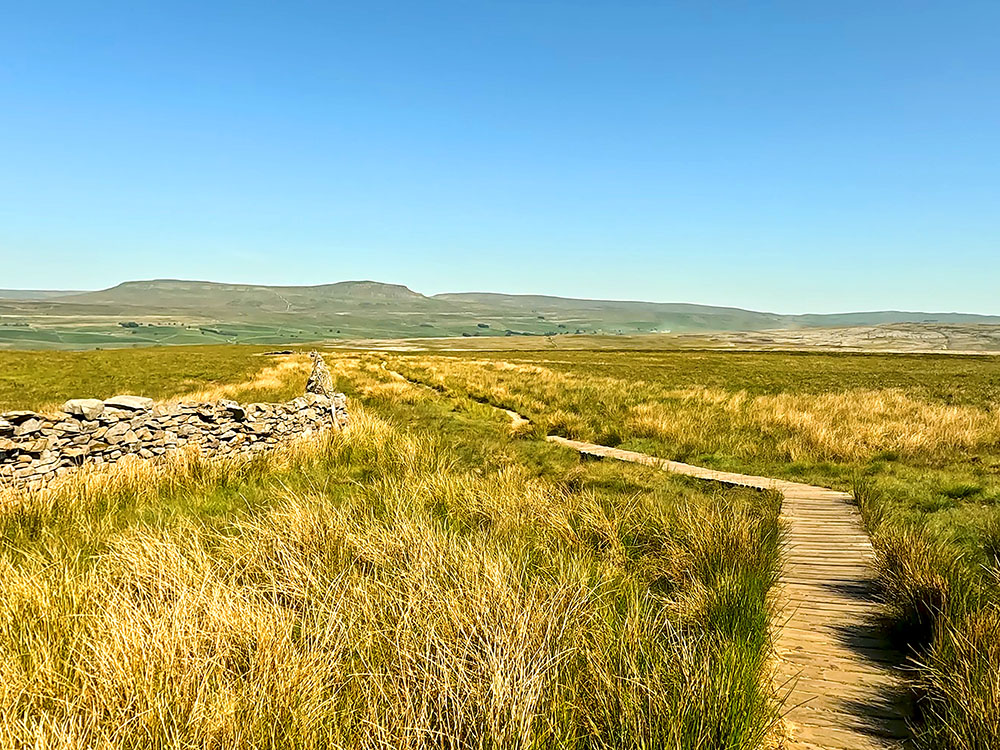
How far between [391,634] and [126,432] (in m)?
8.38

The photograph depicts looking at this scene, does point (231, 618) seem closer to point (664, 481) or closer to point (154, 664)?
point (154, 664)

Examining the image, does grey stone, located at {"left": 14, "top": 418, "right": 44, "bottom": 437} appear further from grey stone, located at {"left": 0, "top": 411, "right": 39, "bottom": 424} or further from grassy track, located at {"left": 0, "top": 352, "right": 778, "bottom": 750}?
grassy track, located at {"left": 0, "top": 352, "right": 778, "bottom": 750}

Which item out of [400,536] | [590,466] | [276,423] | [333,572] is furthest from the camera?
[276,423]

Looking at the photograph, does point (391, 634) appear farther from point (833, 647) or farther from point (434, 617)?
point (833, 647)

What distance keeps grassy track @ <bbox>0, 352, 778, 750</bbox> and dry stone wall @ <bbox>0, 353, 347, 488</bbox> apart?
255cm

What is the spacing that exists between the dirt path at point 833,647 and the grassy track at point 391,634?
37 centimetres

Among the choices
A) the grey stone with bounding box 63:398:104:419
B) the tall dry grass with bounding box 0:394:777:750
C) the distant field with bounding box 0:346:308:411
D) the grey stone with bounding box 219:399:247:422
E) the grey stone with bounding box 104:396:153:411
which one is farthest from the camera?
the distant field with bounding box 0:346:308:411

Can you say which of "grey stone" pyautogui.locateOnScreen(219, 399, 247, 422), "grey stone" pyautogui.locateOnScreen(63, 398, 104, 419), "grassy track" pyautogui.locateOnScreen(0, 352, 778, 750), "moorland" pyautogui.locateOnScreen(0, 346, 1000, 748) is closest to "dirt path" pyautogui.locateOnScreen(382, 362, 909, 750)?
"moorland" pyautogui.locateOnScreen(0, 346, 1000, 748)

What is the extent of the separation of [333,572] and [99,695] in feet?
6.16

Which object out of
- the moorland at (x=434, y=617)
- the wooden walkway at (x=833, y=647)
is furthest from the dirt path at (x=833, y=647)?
the moorland at (x=434, y=617)

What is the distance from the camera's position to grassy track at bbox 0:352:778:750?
2.66 meters

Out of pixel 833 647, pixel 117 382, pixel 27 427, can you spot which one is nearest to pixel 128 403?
pixel 27 427

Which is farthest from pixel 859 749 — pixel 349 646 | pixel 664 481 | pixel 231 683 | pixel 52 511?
pixel 52 511

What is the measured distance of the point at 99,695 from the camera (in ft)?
9.04
